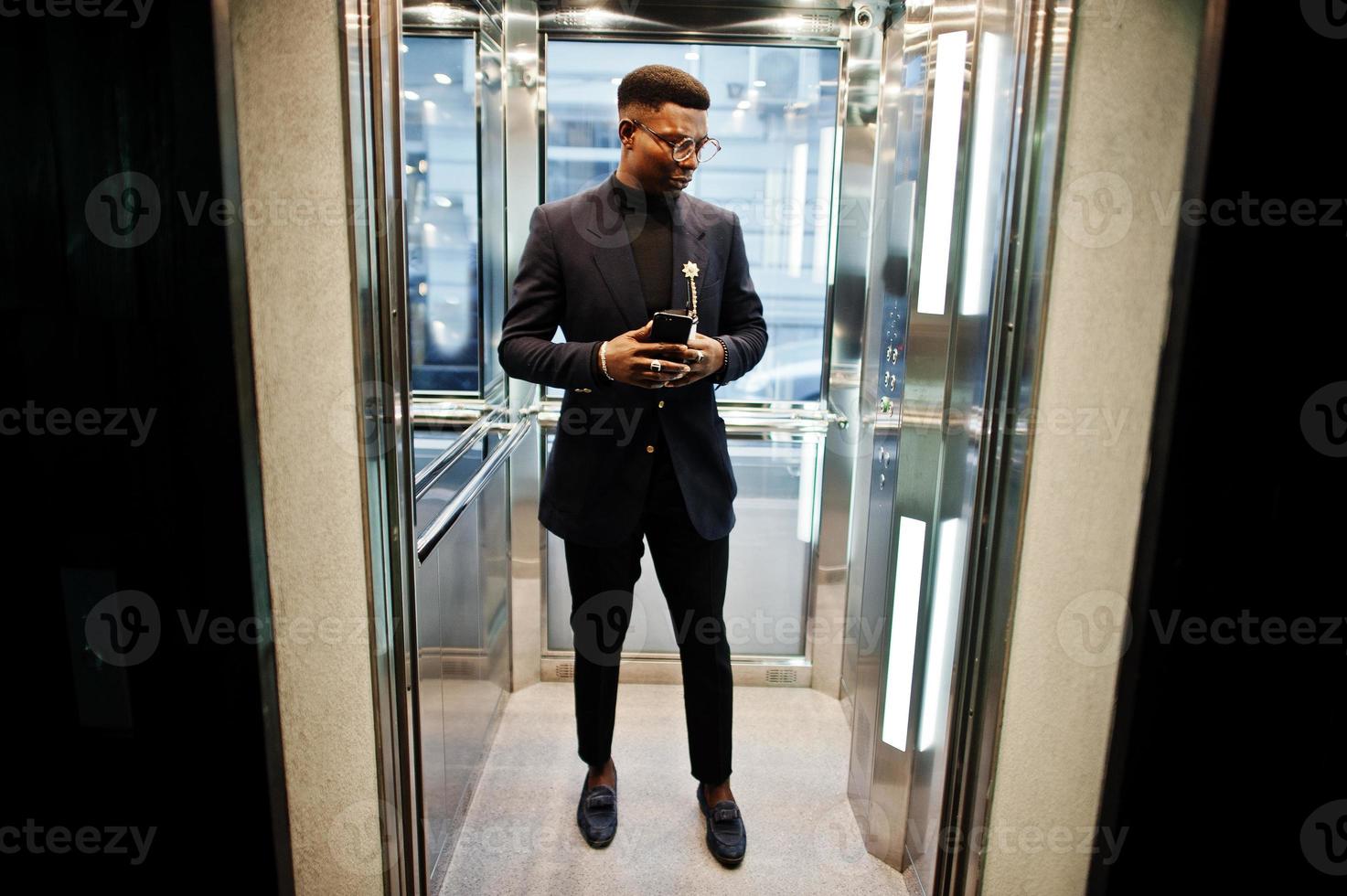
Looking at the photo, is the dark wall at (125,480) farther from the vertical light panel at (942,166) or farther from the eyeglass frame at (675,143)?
the vertical light panel at (942,166)

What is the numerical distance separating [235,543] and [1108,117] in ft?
4.93

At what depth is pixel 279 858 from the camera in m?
1.43

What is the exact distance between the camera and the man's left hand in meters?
1.84

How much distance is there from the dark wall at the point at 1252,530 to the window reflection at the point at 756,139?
1572 mm

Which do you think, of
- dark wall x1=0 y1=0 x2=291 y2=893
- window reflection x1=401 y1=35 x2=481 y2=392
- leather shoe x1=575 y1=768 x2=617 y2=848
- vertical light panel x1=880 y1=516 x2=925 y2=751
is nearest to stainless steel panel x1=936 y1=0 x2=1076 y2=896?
vertical light panel x1=880 y1=516 x2=925 y2=751

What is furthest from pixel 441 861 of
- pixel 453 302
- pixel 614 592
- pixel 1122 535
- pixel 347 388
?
pixel 1122 535

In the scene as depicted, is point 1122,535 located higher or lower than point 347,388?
lower

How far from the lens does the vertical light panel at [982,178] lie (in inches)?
64.3

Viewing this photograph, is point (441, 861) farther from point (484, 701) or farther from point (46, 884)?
point (46, 884)

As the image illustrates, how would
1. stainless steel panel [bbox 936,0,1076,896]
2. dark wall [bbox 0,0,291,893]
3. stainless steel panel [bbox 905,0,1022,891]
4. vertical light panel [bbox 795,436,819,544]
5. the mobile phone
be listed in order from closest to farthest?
dark wall [bbox 0,0,291,893] → stainless steel panel [bbox 936,0,1076,896] → stainless steel panel [bbox 905,0,1022,891] → the mobile phone → vertical light panel [bbox 795,436,819,544]

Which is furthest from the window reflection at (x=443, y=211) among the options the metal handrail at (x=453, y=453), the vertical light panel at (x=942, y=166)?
the vertical light panel at (x=942, y=166)

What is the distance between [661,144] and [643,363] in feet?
1.57

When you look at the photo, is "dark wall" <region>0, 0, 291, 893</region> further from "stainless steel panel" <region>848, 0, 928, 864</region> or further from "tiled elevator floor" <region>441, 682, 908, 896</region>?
"stainless steel panel" <region>848, 0, 928, 864</region>

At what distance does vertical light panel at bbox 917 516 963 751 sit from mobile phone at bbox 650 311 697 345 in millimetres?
681
